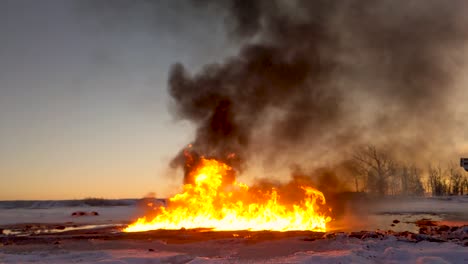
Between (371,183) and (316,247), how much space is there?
77.7 meters

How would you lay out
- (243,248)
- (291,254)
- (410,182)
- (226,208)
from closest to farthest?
(291,254) → (243,248) → (226,208) → (410,182)

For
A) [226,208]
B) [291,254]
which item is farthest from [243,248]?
[226,208]

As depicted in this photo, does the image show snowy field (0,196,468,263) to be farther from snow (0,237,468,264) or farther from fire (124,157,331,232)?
fire (124,157,331,232)

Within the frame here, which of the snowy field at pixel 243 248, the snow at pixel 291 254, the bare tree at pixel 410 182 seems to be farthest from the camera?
the bare tree at pixel 410 182

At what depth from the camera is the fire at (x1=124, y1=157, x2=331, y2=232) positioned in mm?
25906

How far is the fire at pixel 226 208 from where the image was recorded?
25906 millimetres

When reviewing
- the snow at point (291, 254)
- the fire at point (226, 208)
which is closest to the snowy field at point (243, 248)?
the snow at point (291, 254)

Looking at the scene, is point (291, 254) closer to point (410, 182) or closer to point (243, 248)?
point (243, 248)

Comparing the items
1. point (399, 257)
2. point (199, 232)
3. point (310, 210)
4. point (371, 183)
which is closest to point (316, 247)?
point (399, 257)

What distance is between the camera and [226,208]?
2698 cm

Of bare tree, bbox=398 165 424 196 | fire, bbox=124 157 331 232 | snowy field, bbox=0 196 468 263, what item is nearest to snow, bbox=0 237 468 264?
snowy field, bbox=0 196 468 263

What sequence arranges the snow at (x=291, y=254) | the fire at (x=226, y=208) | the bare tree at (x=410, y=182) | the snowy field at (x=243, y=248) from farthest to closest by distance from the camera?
the bare tree at (x=410, y=182)
the fire at (x=226, y=208)
the snowy field at (x=243, y=248)
the snow at (x=291, y=254)

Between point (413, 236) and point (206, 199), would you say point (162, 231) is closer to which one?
point (206, 199)

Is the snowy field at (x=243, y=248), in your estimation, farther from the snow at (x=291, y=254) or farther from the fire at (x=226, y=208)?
the fire at (x=226, y=208)
